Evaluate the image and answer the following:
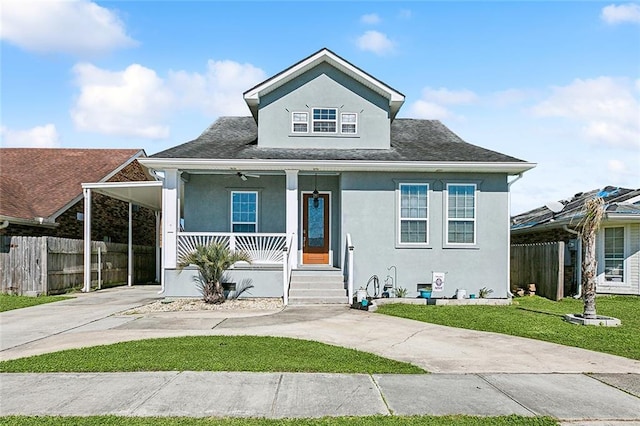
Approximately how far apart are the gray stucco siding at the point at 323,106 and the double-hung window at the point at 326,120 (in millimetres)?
141

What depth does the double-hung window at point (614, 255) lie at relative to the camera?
16.1 m

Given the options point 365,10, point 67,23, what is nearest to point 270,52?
point 365,10

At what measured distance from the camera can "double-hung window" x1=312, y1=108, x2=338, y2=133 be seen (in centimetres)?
1573

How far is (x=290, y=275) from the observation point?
1416 centimetres

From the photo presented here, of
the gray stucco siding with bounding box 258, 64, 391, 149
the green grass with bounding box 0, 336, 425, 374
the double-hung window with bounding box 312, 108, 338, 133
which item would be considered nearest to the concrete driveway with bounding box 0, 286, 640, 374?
the green grass with bounding box 0, 336, 425, 374

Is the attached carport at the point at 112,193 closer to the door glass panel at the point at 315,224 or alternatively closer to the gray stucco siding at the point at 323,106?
the gray stucco siding at the point at 323,106

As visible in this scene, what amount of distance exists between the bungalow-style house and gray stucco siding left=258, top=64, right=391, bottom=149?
0.03m

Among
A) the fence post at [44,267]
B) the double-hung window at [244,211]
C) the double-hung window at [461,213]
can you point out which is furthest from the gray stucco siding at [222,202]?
the double-hung window at [461,213]

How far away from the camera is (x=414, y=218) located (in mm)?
14539

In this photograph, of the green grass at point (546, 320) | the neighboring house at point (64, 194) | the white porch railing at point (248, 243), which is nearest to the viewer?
the green grass at point (546, 320)

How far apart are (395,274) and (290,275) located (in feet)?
10.1

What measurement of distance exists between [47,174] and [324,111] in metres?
13.3

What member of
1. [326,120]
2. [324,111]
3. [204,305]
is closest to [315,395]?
[204,305]

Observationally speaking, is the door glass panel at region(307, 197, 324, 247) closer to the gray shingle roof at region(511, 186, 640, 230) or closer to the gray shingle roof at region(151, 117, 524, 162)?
the gray shingle roof at region(151, 117, 524, 162)
